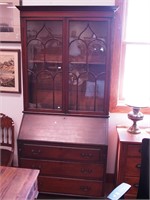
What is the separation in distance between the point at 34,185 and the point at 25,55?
1300mm

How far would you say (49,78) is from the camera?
2494mm

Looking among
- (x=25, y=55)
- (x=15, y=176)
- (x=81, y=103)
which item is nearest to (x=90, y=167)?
(x=81, y=103)

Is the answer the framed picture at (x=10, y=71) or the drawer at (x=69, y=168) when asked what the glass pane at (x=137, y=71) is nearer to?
the drawer at (x=69, y=168)

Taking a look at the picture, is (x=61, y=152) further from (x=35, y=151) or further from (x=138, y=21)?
(x=138, y=21)

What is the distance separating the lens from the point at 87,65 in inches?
95.3

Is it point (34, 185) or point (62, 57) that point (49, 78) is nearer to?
point (62, 57)

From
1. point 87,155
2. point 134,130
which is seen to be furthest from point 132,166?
point 87,155

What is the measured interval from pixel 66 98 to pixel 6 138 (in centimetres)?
103

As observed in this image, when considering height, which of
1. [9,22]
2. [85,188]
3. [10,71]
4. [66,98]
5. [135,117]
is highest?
[9,22]

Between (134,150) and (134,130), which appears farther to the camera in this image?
(134,130)

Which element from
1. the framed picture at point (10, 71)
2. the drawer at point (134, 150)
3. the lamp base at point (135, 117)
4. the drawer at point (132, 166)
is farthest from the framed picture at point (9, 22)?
the drawer at point (132, 166)

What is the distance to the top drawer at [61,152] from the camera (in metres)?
2.32

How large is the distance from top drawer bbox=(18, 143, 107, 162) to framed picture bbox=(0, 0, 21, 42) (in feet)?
4.11

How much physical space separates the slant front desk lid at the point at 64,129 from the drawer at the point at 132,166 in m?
0.35
